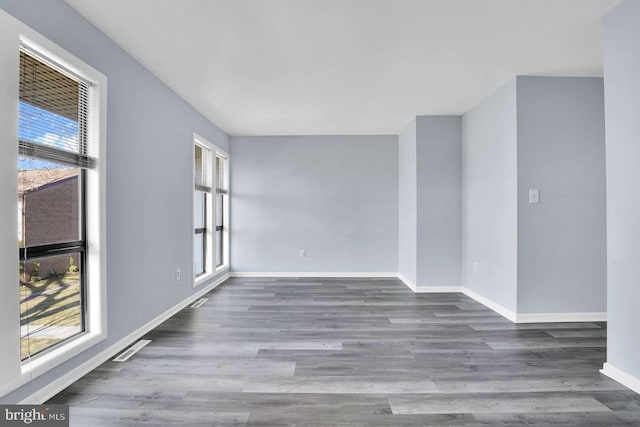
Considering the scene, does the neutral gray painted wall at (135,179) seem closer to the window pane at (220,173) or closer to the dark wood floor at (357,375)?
the dark wood floor at (357,375)

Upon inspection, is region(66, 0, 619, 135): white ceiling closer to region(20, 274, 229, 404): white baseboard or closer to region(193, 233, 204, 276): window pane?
region(193, 233, 204, 276): window pane

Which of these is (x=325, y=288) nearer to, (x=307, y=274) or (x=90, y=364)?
(x=307, y=274)

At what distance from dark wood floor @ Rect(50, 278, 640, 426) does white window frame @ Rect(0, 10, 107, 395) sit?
0.28 metres

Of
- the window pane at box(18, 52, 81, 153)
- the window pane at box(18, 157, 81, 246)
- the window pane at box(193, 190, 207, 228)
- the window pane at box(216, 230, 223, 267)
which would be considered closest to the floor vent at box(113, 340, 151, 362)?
the window pane at box(18, 157, 81, 246)

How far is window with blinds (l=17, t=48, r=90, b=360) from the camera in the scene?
6.15ft

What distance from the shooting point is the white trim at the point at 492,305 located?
3.44 metres

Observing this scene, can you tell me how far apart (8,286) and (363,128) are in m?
4.84

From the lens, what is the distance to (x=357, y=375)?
2.28 meters

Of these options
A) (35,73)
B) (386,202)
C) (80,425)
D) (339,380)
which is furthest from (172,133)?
(386,202)

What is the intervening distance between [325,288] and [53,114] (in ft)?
12.8

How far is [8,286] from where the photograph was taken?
1.68 meters

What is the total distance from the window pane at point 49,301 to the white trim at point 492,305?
13.3 feet

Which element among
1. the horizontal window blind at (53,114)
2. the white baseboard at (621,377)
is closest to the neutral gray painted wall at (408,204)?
the white baseboard at (621,377)

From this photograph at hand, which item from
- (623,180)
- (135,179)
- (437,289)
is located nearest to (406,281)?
(437,289)
